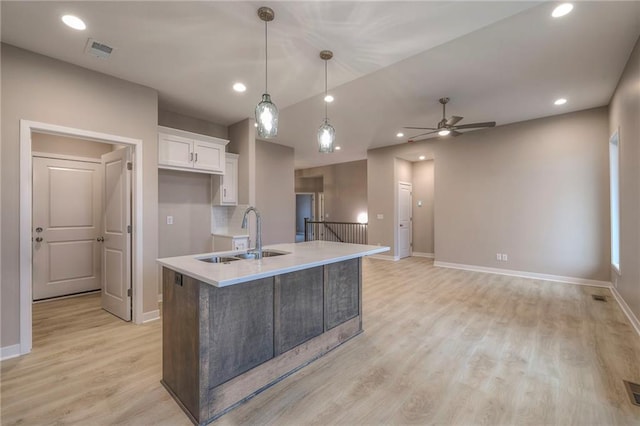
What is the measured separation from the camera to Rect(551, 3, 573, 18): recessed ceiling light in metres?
2.31

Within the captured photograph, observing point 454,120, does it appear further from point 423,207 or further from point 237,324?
point 423,207

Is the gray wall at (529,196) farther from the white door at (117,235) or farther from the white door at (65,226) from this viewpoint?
the white door at (65,226)

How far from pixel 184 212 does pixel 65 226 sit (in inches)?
70.2

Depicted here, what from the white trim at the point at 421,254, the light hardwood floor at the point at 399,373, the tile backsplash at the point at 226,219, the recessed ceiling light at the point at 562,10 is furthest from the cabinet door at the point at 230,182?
the white trim at the point at 421,254

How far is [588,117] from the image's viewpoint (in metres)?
4.77

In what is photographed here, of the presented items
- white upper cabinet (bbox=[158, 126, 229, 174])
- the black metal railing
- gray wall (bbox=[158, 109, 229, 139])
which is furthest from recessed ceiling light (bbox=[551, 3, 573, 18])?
the black metal railing

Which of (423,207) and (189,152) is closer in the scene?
(189,152)

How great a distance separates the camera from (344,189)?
10453 millimetres

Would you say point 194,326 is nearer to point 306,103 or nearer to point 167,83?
point 167,83

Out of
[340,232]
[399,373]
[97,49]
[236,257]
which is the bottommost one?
[399,373]

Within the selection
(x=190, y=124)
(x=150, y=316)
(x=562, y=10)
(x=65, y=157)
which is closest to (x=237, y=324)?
(x=150, y=316)

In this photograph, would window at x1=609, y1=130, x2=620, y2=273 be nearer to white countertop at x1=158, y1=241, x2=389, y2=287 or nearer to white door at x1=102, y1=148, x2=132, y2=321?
white countertop at x1=158, y1=241, x2=389, y2=287

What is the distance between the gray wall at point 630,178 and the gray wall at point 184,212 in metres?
5.52

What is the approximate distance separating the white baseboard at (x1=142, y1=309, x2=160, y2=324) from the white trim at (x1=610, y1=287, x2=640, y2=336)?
5.36 m
